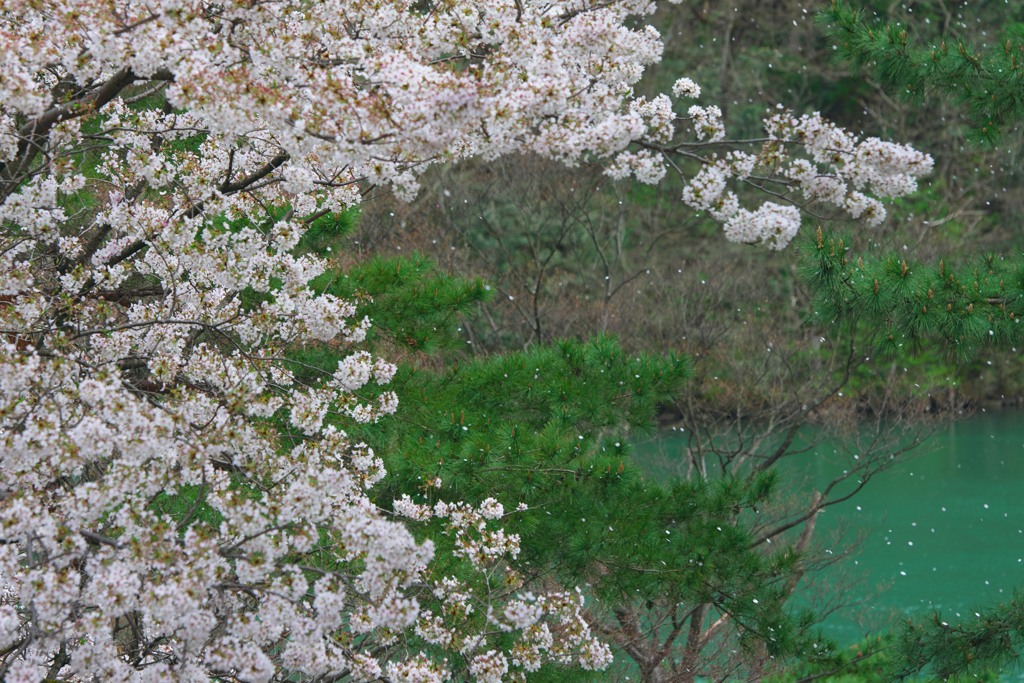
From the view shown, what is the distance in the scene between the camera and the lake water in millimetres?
10672

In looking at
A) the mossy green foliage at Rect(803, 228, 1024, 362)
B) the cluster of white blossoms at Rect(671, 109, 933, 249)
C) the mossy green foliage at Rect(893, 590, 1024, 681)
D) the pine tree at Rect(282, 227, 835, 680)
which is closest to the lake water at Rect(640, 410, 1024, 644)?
the mossy green foliage at Rect(893, 590, 1024, 681)

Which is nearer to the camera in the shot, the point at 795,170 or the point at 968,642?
the point at 795,170

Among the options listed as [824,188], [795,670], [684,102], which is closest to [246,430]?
[824,188]

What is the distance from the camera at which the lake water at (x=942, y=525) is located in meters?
Answer: 10.7

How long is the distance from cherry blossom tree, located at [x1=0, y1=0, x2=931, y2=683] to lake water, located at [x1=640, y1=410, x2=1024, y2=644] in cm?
795

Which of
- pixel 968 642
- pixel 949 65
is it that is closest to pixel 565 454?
pixel 968 642

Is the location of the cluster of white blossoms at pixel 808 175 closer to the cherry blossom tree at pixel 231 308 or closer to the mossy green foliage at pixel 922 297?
the cherry blossom tree at pixel 231 308

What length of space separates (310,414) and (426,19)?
4.71 feet

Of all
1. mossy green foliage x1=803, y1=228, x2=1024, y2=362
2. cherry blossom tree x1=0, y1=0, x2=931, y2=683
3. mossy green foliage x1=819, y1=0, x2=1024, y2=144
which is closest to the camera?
cherry blossom tree x1=0, y1=0, x2=931, y2=683

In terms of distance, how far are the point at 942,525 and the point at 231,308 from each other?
492 inches

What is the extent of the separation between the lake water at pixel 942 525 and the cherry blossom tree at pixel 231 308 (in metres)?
7.95

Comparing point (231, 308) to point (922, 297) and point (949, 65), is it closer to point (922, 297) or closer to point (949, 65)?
point (922, 297)

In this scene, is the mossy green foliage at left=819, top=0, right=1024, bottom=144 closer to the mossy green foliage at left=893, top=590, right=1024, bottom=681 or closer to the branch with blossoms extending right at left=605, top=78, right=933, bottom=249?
the branch with blossoms extending right at left=605, top=78, right=933, bottom=249

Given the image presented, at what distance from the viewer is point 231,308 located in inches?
122
